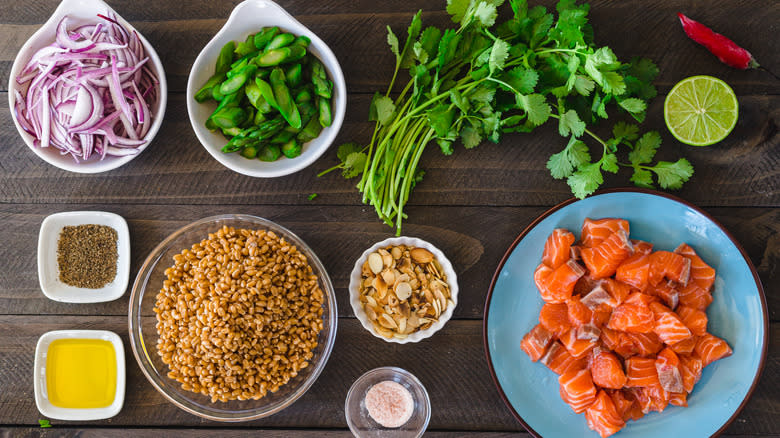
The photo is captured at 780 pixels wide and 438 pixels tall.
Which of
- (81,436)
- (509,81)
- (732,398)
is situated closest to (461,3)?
(509,81)

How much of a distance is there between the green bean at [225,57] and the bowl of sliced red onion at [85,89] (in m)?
0.21

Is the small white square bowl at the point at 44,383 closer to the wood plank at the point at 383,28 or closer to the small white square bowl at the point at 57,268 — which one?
the small white square bowl at the point at 57,268

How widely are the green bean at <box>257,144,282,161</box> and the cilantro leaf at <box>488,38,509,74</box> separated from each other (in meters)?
0.72

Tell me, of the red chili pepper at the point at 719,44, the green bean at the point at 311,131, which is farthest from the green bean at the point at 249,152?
the red chili pepper at the point at 719,44

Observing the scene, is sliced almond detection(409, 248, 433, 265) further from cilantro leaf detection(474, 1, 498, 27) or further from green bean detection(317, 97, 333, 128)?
cilantro leaf detection(474, 1, 498, 27)

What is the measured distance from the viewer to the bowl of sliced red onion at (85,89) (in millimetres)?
1714

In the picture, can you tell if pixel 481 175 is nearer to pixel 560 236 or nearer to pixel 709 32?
pixel 560 236

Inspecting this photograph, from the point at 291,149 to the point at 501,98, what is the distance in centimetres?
70

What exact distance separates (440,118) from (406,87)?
0.23m

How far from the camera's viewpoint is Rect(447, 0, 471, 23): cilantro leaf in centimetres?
169

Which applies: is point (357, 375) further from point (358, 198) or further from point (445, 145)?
point (445, 145)

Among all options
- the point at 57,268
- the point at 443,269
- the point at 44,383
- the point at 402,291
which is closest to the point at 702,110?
the point at 443,269

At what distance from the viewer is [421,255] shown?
1.85m

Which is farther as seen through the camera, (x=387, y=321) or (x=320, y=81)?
(x=387, y=321)
